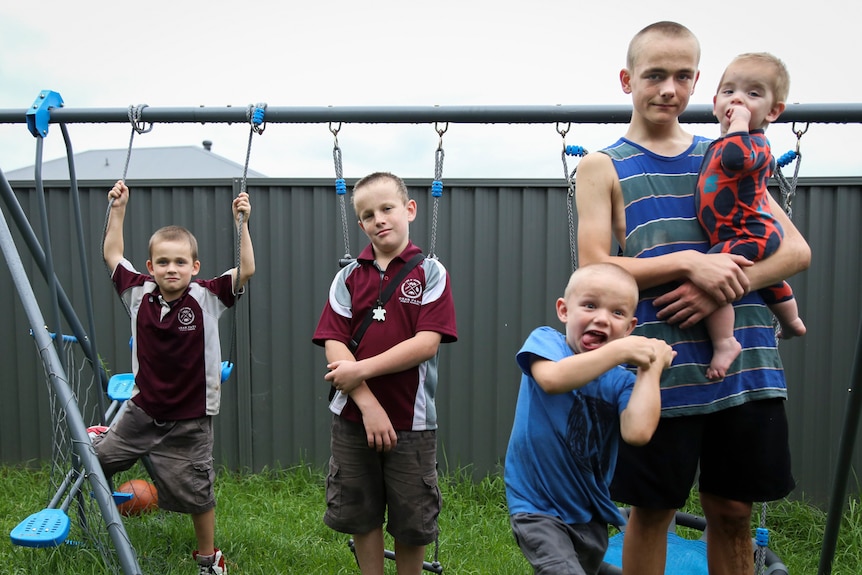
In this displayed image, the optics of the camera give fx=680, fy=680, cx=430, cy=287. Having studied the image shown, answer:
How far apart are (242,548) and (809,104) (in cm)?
298

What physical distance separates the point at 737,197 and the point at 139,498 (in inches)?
135

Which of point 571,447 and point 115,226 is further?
point 115,226

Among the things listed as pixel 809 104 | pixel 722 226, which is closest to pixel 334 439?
pixel 722 226

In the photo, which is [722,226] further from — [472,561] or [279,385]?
[279,385]

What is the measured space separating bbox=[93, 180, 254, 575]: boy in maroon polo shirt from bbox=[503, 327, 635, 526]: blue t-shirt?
1.46 metres

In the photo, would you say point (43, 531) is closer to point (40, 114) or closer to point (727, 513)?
point (40, 114)

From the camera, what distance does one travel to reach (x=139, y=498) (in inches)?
147

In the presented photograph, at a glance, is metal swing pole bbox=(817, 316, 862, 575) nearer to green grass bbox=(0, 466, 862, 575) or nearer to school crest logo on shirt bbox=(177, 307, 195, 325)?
green grass bbox=(0, 466, 862, 575)

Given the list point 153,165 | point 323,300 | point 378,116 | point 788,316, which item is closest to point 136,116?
point 378,116

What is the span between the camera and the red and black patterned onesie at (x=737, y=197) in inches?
65.9

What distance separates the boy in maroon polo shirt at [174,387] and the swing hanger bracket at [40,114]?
0.43 metres

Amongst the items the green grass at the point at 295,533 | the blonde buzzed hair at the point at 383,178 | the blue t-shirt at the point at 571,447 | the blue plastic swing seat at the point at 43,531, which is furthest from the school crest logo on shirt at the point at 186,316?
the blue t-shirt at the point at 571,447

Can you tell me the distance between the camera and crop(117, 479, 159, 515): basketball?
3.66 meters

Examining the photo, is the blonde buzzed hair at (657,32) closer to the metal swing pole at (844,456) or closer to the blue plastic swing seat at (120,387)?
the metal swing pole at (844,456)
